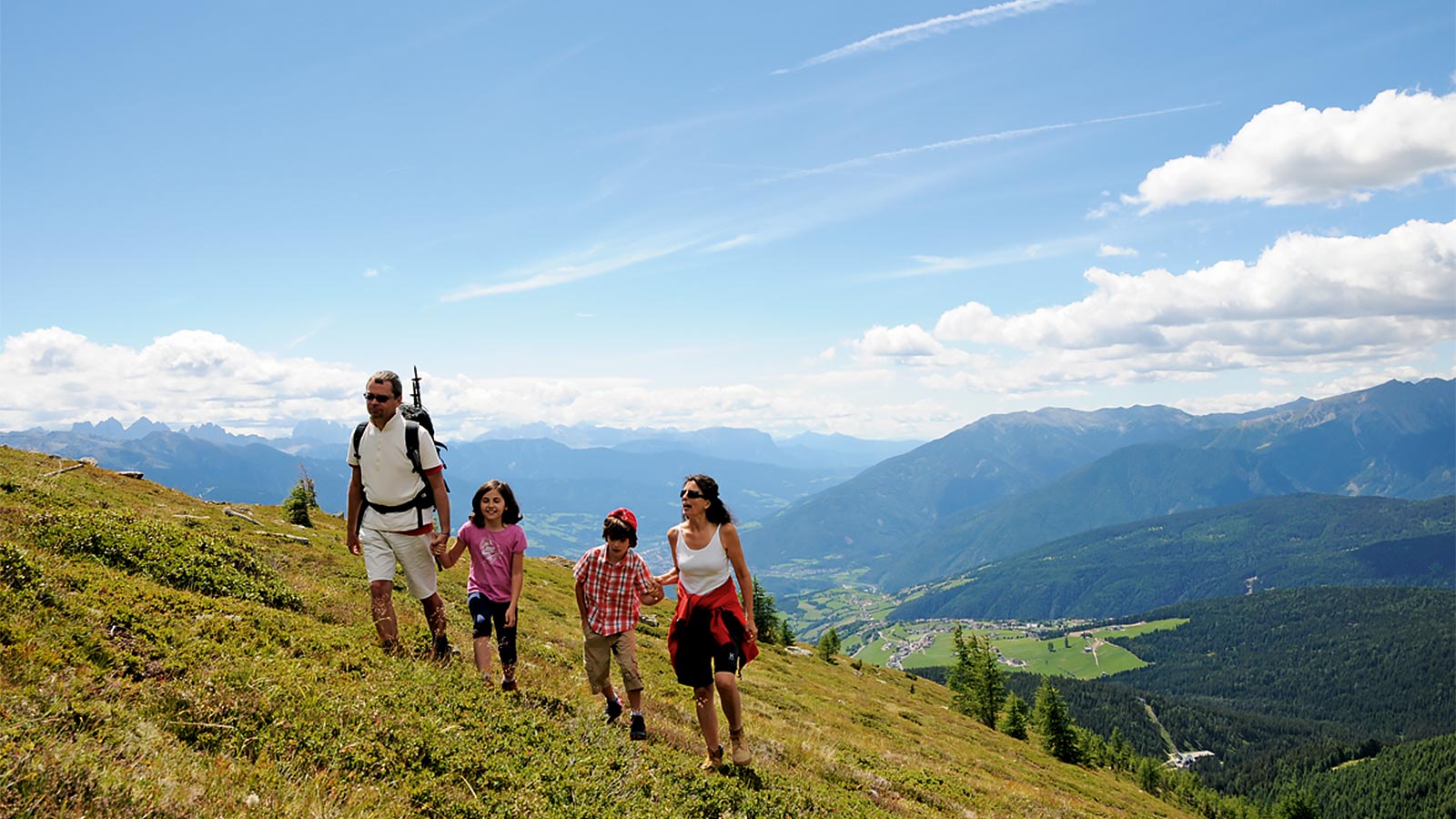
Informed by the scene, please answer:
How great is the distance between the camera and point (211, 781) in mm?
5023

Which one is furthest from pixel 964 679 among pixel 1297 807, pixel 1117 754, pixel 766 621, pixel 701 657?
pixel 701 657

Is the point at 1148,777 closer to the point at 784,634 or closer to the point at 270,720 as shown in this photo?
the point at 784,634

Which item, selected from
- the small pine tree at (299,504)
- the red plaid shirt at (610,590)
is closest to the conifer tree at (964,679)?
the small pine tree at (299,504)

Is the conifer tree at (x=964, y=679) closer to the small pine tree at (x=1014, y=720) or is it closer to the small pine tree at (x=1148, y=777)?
the small pine tree at (x=1014, y=720)

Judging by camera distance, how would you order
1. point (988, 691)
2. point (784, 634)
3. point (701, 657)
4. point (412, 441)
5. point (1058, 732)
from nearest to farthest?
point (701, 657) → point (412, 441) → point (1058, 732) → point (988, 691) → point (784, 634)

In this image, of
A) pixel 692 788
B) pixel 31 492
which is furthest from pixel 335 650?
pixel 31 492

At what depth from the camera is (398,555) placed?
948 centimetres

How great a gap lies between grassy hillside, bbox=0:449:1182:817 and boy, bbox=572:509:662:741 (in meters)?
0.70

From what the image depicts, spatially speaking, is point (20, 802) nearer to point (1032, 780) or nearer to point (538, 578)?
point (1032, 780)

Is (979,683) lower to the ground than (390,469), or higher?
lower

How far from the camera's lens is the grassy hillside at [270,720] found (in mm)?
5043

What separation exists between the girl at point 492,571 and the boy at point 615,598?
1078mm

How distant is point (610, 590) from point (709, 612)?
1.46 metres

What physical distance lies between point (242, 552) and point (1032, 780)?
28106 millimetres
